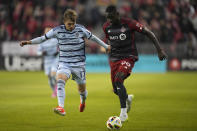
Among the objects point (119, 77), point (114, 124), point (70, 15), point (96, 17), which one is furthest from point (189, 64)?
point (114, 124)

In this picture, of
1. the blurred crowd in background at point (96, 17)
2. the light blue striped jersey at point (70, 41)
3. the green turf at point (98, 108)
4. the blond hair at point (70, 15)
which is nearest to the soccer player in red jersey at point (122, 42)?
the light blue striped jersey at point (70, 41)

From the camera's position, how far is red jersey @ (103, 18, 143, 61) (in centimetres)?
970

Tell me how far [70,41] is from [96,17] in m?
18.7

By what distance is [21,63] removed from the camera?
2752cm

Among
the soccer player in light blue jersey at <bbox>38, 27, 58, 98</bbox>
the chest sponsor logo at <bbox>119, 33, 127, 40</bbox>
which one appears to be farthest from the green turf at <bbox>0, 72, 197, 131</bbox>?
the chest sponsor logo at <bbox>119, 33, 127, 40</bbox>

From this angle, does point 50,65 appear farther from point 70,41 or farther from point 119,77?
point 119,77

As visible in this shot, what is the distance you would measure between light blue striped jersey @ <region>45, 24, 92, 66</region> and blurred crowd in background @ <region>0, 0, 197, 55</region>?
1601cm

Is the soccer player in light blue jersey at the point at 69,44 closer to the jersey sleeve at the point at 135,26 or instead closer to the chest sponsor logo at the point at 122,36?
the chest sponsor logo at the point at 122,36

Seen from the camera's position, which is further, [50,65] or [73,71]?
[50,65]

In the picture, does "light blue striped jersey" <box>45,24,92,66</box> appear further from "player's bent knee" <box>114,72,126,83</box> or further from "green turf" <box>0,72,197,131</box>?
"green turf" <box>0,72,197,131</box>

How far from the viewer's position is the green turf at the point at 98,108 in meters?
9.03

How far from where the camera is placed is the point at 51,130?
8.45 metres

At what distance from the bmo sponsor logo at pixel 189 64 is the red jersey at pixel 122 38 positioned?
57.6 feet

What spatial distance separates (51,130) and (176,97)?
709cm
